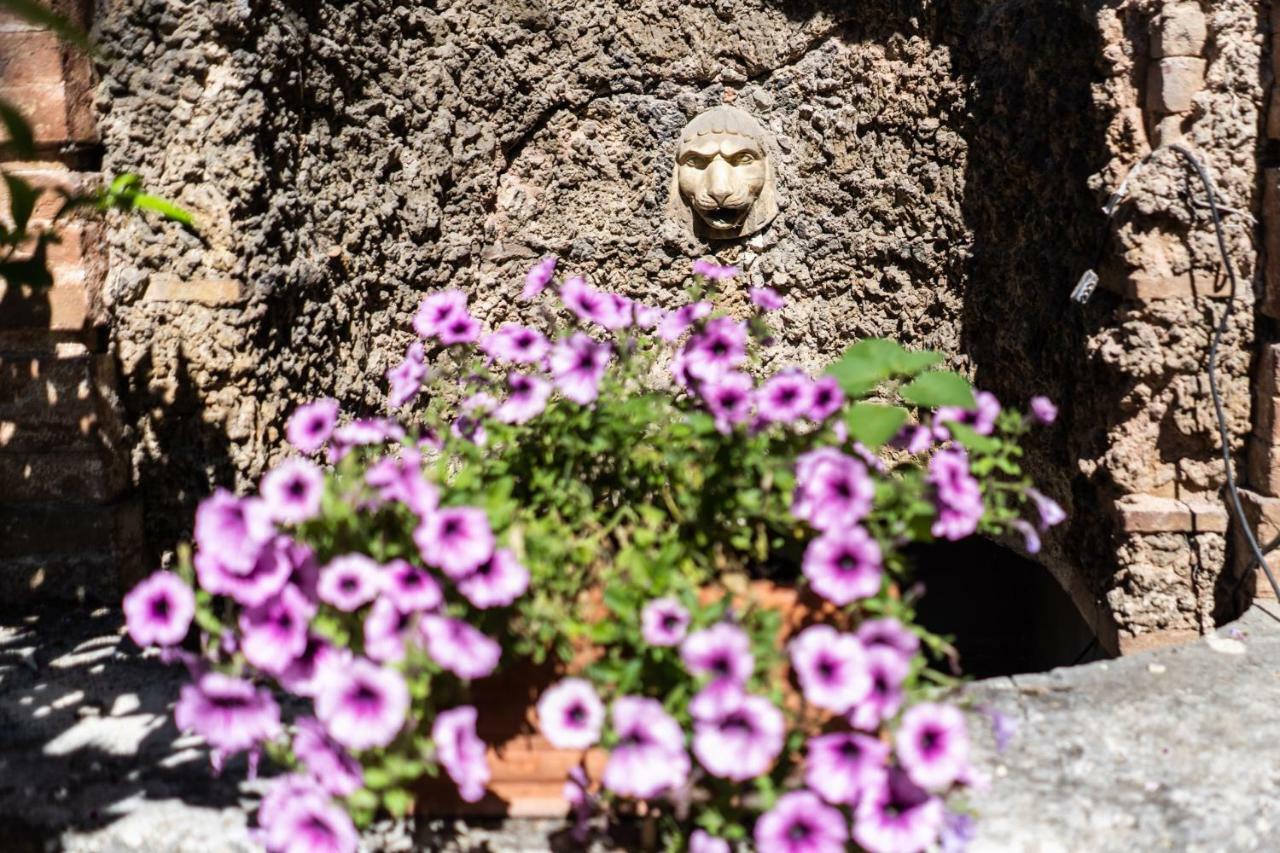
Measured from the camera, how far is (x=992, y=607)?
5.02 meters

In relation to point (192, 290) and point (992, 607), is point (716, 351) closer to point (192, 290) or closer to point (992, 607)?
point (192, 290)

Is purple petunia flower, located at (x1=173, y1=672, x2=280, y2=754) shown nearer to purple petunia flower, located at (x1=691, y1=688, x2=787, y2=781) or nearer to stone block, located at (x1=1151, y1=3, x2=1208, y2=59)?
purple petunia flower, located at (x1=691, y1=688, x2=787, y2=781)

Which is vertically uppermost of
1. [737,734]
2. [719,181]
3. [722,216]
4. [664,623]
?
[719,181]

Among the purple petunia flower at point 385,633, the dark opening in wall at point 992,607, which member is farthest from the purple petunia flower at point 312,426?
the dark opening in wall at point 992,607

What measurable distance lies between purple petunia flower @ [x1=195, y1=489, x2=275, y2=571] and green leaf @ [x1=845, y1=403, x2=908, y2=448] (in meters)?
0.73

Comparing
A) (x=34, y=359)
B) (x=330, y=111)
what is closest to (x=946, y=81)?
(x=330, y=111)

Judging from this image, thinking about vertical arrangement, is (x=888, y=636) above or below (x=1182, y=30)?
below

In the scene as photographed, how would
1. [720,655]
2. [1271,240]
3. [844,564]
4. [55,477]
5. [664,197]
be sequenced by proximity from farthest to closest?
[664,197] → [1271,240] → [55,477] → [844,564] → [720,655]

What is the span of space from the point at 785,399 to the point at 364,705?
2.10 feet

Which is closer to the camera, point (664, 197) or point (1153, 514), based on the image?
point (1153, 514)

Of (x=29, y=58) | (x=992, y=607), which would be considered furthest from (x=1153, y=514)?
(x=29, y=58)

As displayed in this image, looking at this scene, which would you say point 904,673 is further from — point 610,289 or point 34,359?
point 610,289

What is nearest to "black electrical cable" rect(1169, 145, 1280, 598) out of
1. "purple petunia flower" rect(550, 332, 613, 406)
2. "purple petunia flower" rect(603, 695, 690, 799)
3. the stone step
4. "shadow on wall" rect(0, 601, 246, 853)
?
"purple petunia flower" rect(550, 332, 613, 406)

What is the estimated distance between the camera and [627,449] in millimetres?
1669
